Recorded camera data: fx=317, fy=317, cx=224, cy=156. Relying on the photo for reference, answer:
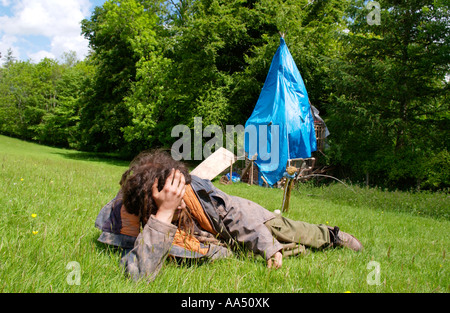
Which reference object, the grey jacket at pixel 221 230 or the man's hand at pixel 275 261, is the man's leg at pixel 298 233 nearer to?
the grey jacket at pixel 221 230

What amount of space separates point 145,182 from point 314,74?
58.6ft

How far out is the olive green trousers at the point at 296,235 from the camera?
2.88 m

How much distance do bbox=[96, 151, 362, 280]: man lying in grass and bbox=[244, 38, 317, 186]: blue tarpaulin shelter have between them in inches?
437

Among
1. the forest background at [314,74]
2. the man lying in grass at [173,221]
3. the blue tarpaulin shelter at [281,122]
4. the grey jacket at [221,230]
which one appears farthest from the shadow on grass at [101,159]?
the grey jacket at [221,230]

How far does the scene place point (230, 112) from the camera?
18328 mm

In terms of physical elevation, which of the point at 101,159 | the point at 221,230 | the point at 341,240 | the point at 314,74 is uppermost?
the point at 314,74

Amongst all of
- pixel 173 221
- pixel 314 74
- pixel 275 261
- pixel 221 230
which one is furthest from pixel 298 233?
pixel 314 74

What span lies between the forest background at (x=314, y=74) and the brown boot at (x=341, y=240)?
1256 centimetres

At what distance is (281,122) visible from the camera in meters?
13.6

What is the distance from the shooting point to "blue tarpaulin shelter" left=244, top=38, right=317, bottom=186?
13664 millimetres

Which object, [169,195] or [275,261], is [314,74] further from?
[169,195]

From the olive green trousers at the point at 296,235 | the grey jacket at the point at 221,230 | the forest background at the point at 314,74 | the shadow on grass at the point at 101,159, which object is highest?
the forest background at the point at 314,74

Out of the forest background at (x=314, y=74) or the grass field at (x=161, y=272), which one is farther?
the forest background at (x=314, y=74)

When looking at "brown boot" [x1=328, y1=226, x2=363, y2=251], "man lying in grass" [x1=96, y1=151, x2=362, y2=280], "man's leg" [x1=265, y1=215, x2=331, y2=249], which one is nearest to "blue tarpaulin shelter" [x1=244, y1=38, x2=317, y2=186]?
"brown boot" [x1=328, y1=226, x2=363, y2=251]
